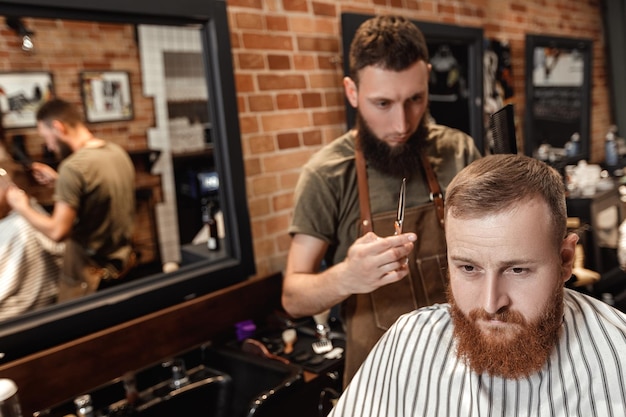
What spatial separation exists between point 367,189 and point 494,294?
70cm

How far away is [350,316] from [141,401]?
0.75 meters

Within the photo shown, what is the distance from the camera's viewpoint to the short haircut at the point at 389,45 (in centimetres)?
164

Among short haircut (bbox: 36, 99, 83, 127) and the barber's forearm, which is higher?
short haircut (bbox: 36, 99, 83, 127)

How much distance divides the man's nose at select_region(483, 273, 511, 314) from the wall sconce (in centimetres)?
156

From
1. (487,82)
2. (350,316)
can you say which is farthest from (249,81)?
(487,82)

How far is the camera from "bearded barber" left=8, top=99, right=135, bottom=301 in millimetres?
1905

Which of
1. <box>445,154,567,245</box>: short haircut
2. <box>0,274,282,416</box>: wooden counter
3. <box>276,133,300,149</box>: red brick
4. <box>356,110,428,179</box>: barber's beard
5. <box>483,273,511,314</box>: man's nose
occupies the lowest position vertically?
<box>0,274,282,416</box>: wooden counter

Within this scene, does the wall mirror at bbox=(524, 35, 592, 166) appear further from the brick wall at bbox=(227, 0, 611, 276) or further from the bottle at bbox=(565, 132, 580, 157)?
the brick wall at bbox=(227, 0, 611, 276)

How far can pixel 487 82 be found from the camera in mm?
3863

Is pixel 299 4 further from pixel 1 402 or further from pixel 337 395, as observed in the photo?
pixel 1 402

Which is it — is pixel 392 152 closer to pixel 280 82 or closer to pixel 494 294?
pixel 494 294

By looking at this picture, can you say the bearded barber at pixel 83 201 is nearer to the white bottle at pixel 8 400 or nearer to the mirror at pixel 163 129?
the mirror at pixel 163 129

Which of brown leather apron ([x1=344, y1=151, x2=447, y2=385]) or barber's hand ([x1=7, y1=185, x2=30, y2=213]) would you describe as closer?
brown leather apron ([x1=344, y1=151, x2=447, y2=385])

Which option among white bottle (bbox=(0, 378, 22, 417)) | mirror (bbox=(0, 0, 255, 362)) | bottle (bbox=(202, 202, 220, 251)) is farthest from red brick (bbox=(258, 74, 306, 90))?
white bottle (bbox=(0, 378, 22, 417))
